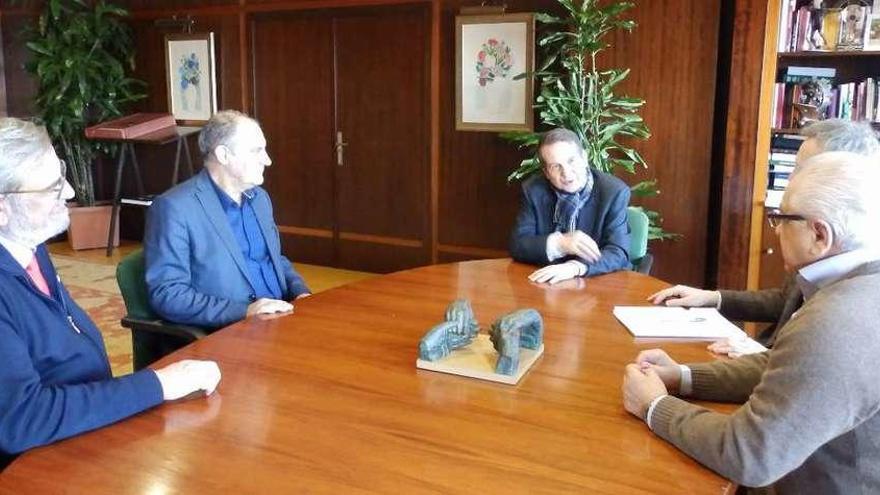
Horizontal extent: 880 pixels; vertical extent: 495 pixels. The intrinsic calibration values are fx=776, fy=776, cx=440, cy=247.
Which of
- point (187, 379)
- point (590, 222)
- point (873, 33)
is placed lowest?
point (187, 379)

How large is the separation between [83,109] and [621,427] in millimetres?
6112

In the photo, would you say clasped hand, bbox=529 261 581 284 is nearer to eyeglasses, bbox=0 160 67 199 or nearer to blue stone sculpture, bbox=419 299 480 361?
blue stone sculpture, bbox=419 299 480 361

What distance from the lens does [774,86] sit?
12.9 ft

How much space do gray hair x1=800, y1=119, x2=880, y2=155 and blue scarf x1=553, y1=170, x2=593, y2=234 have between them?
0.83 m

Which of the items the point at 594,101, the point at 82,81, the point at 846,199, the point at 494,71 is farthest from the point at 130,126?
the point at 846,199

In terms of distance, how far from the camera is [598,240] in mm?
2953

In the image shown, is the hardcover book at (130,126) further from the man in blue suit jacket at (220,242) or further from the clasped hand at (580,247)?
the clasped hand at (580,247)

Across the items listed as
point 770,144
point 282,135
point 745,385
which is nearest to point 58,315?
point 745,385

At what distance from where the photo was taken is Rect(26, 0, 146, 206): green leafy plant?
243 inches

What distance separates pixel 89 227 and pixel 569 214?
495cm

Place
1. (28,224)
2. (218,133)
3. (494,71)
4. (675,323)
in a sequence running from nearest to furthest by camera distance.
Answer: (28,224) < (675,323) < (218,133) < (494,71)

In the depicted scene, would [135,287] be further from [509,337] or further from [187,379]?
[509,337]

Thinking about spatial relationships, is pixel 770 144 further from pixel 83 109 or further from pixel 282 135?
pixel 83 109

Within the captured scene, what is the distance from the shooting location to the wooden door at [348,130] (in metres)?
5.42
